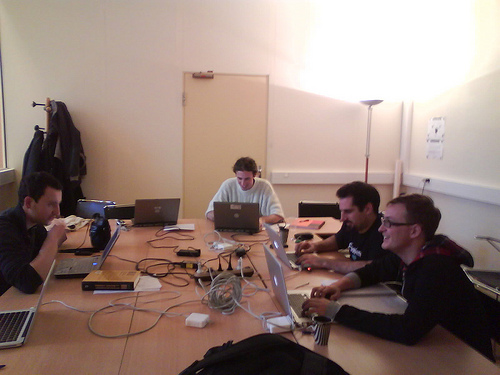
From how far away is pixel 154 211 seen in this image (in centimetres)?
312

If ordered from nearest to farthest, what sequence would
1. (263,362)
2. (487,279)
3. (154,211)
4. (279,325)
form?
(263,362), (279,325), (487,279), (154,211)

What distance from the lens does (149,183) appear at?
476 centimetres

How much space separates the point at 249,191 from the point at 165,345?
227 cm

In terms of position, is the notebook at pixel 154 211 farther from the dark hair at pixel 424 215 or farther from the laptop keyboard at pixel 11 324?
the dark hair at pixel 424 215

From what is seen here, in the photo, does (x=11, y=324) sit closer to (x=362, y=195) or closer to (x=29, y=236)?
(x=29, y=236)

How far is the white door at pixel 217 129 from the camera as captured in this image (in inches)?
186

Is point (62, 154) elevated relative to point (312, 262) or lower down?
elevated

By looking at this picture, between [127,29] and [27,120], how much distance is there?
4.94ft

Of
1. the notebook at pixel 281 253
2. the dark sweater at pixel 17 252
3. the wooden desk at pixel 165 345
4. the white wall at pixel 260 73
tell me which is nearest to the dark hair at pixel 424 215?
the wooden desk at pixel 165 345

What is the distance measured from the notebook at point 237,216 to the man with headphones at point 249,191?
1.32ft

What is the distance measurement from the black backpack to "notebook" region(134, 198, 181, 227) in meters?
2.17

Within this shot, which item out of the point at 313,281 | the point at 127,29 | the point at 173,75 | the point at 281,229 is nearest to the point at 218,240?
the point at 281,229

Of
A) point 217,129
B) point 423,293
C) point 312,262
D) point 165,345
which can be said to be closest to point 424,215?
point 423,293

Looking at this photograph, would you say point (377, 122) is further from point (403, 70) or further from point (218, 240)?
point (218, 240)
